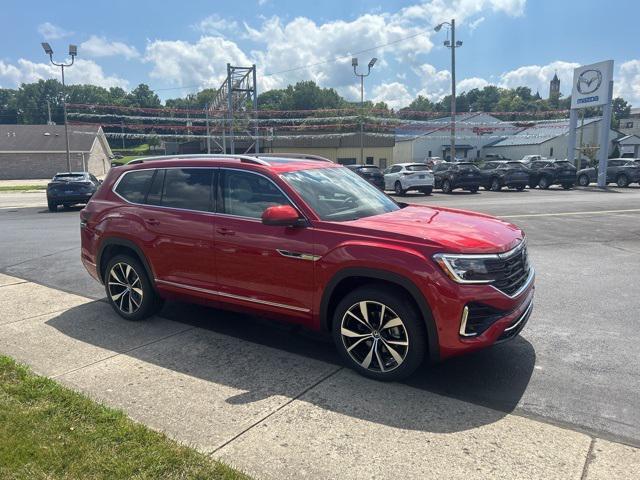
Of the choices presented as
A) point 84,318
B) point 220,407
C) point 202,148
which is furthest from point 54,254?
point 202,148

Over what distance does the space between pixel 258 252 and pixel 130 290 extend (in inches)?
76.4

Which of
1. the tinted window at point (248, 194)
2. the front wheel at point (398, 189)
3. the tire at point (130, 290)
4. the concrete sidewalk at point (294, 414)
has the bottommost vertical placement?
the concrete sidewalk at point (294, 414)

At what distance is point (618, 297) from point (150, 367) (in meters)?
5.41

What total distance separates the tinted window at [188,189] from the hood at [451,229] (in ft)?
5.26

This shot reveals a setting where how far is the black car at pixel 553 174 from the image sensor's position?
27625 mm

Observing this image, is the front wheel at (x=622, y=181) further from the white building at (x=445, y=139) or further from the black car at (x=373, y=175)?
the white building at (x=445, y=139)

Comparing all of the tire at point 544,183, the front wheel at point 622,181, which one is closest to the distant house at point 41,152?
the tire at point 544,183

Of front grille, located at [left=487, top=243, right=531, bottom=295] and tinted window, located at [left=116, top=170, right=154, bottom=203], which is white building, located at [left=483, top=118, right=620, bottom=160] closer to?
front grille, located at [left=487, top=243, right=531, bottom=295]

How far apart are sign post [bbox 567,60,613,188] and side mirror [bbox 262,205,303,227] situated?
29371 mm

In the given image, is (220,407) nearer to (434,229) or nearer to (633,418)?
(434,229)

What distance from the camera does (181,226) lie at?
4961 mm

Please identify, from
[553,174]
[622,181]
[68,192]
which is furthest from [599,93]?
[68,192]

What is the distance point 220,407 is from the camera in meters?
3.64

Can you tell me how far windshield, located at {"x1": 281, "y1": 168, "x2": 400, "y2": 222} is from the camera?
4430 mm
